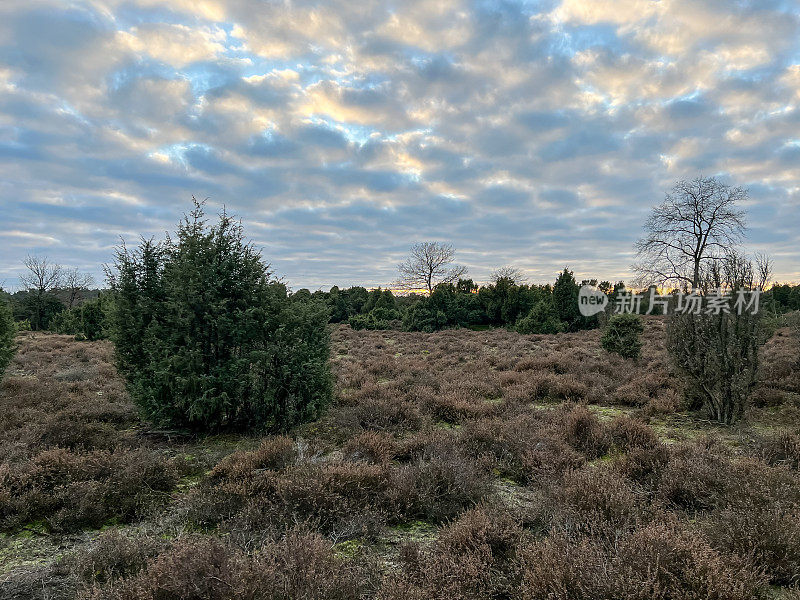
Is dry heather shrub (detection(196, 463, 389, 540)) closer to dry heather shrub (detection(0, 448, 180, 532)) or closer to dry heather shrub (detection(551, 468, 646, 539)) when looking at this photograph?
dry heather shrub (detection(0, 448, 180, 532))

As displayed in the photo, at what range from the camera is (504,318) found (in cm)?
3603

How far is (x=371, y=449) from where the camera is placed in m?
5.39

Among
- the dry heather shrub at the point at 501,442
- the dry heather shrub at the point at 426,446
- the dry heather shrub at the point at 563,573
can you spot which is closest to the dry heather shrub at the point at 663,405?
the dry heather shrub at the point at 501,442

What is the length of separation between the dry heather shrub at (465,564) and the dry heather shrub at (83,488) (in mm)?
2924

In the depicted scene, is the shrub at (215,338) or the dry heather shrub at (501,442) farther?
the shrub at (215,338)

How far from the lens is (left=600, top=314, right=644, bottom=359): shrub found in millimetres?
14438

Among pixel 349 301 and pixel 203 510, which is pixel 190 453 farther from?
pixel 349 301

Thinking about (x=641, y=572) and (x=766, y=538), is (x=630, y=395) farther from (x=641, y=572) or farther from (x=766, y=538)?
(x=641, y=572)

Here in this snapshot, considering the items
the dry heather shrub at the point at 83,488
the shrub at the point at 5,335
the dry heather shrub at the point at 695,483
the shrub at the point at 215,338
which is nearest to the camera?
the dry heather shrub at the point at 83,488

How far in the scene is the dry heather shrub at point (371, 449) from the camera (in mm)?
5191

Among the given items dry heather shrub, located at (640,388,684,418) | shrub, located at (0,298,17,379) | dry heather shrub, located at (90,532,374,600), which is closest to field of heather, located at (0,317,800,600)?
dry heather shrub, located at (90,532,374,600)

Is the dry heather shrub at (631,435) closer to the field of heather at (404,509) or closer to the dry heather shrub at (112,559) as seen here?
the field of heather at (404,509)

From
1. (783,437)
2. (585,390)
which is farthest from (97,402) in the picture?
(783,437)

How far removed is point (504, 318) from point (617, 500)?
33330 millimetres
